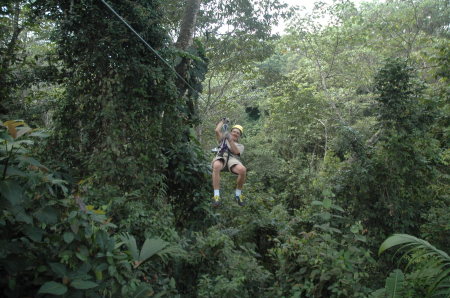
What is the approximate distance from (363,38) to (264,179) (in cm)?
628

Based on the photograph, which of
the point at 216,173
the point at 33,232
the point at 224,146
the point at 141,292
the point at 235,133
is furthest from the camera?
the point at 235,133

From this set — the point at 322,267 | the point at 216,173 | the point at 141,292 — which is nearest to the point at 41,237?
the point at 141,292

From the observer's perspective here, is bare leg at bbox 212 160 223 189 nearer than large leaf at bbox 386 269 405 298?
No

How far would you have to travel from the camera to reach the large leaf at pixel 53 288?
4.59 ft

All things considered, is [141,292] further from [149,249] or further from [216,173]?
[216,173]

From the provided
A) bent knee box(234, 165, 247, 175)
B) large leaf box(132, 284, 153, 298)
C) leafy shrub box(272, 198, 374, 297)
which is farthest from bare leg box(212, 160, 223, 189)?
large leaf box(132, 284, 153, 298)

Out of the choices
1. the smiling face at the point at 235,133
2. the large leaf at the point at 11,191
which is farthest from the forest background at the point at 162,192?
the smiling face at the point at 235,133

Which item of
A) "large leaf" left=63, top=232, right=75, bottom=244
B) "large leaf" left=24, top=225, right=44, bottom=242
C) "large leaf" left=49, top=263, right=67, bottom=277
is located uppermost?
"large leaf" left=24, top=225, right=44, bottom=242

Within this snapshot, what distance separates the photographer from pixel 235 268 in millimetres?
3848

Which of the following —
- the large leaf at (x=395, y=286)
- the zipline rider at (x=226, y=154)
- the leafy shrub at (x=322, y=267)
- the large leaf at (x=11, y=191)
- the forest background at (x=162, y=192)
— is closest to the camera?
the large leaf at (x=11, y=191)

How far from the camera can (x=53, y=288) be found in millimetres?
1424

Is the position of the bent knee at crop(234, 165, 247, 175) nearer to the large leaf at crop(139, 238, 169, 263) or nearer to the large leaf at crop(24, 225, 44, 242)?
the large leaf at crop(139, 238, 169, 263)

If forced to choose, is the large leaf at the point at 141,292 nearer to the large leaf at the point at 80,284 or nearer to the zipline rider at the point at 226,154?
the large leaf at the point at 80,284

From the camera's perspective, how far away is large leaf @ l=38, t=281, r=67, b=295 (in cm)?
140
